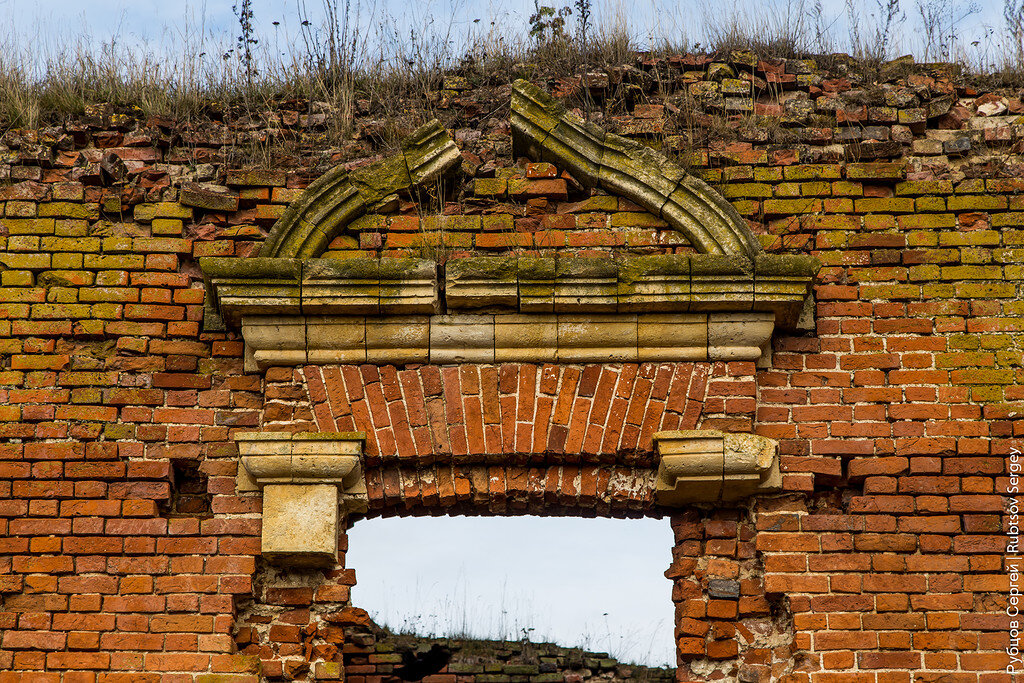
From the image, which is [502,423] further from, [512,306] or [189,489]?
[189,489]

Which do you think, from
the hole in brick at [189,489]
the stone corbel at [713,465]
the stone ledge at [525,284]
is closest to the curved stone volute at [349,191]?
the stone ledge at [525,284]

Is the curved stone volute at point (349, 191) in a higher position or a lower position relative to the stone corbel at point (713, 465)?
higher

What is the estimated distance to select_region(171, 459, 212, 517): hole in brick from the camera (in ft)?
15.6

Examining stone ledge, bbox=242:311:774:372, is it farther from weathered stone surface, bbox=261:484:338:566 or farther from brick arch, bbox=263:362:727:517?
weathered stone surface, bbox=261:484:338:566

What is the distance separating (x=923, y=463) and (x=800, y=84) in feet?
7.20

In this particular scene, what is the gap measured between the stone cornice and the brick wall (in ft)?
0.33

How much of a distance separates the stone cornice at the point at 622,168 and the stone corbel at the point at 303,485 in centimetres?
171

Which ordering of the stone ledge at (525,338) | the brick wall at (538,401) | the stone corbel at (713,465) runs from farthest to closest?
the stone ledge at (525,338)
the stone corbel at (713,465)
the brick wall at (538,401)

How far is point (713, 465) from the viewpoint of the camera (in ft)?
15.1

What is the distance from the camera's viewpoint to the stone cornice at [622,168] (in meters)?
5.05

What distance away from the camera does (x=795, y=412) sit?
15.9ft

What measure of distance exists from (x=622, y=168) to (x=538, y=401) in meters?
1.25

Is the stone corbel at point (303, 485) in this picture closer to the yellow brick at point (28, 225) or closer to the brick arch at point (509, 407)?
the brick arch at point (509, 407)

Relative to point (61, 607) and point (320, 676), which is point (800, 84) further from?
point (61, 607)
